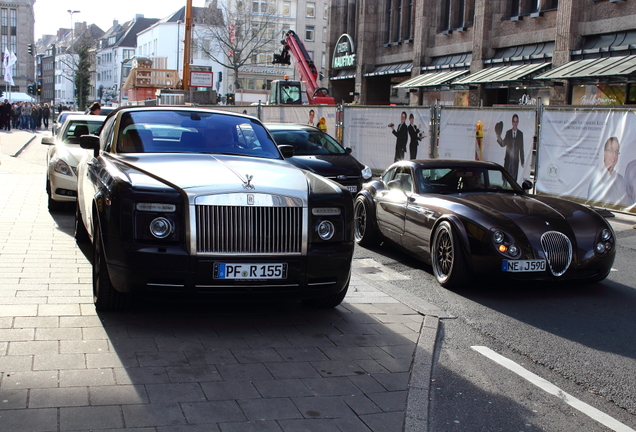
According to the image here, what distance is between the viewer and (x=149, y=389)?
3936mm

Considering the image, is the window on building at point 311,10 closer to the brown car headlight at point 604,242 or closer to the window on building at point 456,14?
the window on building at point 456,14

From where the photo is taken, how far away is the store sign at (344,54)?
44969 millimetres

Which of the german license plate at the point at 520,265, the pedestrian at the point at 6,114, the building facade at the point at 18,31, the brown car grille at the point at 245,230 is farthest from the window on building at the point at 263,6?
the brown car grille at the point at 245,230

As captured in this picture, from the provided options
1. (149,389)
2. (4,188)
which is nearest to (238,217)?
(149,389)

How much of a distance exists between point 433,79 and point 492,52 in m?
3.73

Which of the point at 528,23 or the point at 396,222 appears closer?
the point at 396,222

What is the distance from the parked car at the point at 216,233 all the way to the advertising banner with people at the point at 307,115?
15.7 m

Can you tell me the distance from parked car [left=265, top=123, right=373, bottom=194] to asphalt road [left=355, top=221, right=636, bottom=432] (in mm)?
5170

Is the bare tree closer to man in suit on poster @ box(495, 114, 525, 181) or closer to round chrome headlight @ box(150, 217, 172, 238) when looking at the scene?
man in suit on poster @ box(495, 114, 525, 181)

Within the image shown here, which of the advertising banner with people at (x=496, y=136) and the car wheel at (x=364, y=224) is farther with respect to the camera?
the advertising banner with people at (x=496, y=136)

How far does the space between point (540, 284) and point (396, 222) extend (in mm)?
1902

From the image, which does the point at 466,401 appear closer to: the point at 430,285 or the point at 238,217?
the point at 238,217

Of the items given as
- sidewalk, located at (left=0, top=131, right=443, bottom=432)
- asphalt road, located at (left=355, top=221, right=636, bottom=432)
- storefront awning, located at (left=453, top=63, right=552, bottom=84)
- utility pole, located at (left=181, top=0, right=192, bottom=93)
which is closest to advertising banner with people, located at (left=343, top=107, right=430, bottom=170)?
storefront awning, located at (left=453, top=63, right=552, bottom=84)

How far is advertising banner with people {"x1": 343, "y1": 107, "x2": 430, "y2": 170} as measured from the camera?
17500 mm
